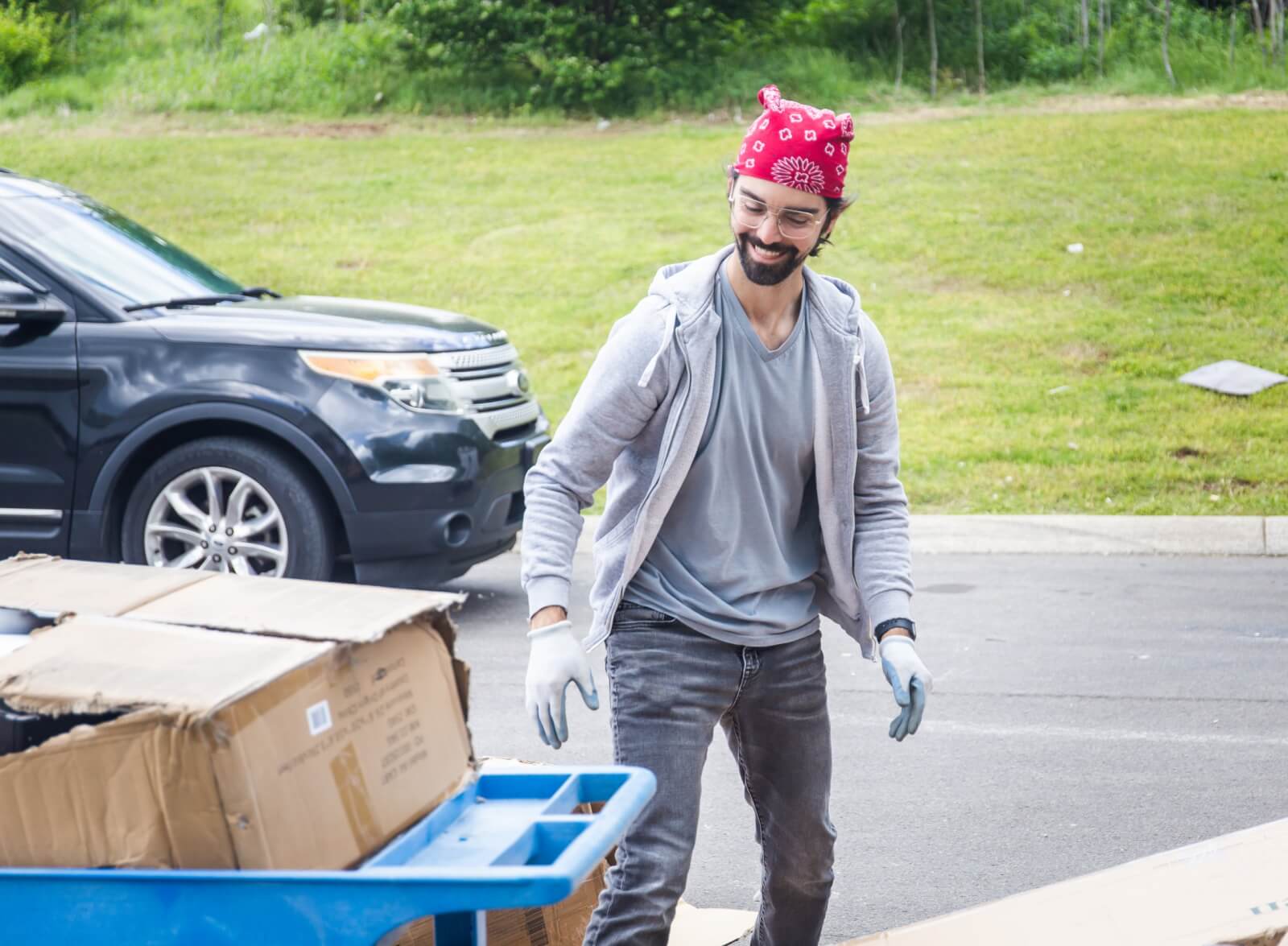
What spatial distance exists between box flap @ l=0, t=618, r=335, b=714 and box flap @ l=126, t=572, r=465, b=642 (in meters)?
0.03

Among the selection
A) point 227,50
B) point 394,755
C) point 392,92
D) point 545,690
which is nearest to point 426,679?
point 394,755

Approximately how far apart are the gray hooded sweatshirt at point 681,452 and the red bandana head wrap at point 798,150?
19 centimetres

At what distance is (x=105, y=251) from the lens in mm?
6809

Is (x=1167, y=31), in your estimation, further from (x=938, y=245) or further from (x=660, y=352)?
(x=660, y=352)

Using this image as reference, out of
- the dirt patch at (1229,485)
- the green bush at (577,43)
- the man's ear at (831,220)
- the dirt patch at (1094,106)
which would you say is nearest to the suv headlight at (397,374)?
the man's ear at (831,220)

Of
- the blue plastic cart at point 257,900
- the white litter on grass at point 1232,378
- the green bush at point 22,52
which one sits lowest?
the white litter on grass at point 1232,378

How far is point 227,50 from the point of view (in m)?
24.1

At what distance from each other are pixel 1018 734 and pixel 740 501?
2.81 metres

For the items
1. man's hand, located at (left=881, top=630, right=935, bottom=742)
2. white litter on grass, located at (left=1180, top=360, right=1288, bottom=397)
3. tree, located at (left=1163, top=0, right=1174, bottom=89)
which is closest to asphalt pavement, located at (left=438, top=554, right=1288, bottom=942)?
man's hand, located at (left=881, top=630, right=935, bottom=742)

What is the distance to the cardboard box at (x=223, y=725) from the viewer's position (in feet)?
6.27

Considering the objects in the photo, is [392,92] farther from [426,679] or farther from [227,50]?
[426,679]

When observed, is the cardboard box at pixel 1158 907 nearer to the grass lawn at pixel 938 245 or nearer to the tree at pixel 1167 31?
the grass lawn at pixel 938 245

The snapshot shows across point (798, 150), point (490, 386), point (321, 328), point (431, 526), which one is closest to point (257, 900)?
point (798, 150)

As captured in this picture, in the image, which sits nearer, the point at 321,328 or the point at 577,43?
the point at 321,328
